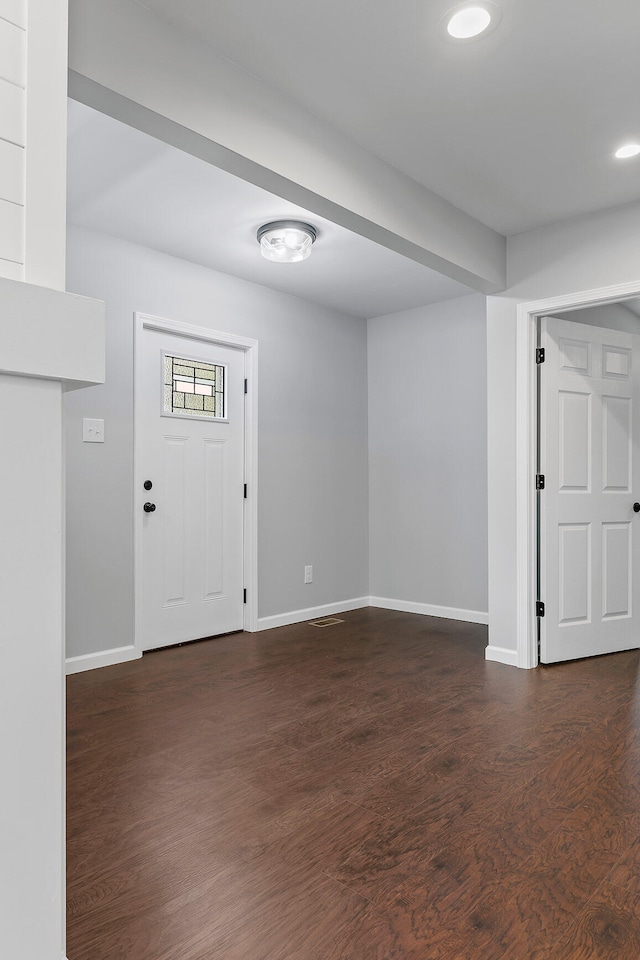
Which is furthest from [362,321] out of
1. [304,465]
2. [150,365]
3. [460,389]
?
[150,365]

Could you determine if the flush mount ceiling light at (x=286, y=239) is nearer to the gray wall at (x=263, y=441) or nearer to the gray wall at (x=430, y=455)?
the gray wall at (x=263, y=441)

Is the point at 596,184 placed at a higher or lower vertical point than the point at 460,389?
higher

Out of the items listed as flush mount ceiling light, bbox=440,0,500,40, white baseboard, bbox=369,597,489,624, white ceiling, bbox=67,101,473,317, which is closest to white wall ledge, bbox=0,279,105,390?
flush mount ceiling light, bbox=440,0,500,40

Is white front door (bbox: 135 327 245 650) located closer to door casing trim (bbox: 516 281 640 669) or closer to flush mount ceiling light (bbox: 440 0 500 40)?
door casing trim (bbox: 516 281 640 669)

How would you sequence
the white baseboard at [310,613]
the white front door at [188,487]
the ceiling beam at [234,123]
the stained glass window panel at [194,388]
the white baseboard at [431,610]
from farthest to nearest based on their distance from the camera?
the white baseboard at [431,610] → the white baseboard at [310,613] → the stained glass window panel at [194,388] → the white front door at [188,487] → the ceiling beam at [234,123]

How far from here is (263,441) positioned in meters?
4.57

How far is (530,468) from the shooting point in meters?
3.59

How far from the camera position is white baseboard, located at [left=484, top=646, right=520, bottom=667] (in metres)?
3.61

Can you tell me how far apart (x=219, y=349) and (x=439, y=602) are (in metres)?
2.58

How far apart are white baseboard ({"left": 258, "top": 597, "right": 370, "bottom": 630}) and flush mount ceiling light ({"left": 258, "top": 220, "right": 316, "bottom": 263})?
2.45m

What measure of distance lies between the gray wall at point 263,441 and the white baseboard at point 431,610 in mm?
195

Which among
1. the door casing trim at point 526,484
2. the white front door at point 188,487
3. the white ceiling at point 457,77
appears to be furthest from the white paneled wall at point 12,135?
the door casing trim at point 526,484

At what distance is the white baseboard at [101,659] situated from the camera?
3445mm

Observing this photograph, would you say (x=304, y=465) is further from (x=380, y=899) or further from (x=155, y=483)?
(x=380, y=899)
